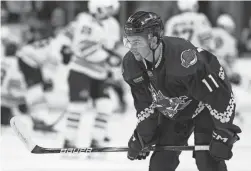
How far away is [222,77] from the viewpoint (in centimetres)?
279

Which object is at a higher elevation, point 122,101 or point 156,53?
point 156,53

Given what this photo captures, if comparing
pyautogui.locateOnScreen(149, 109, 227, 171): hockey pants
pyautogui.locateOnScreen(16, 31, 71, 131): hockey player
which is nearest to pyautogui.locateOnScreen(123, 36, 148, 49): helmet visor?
pyautogui.locateOnScreen(149, 109, 227, 171): hockey pants

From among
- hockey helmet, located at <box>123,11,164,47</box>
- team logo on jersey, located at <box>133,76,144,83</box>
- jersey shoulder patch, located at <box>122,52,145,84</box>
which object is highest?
hockey helmet, located at <box>123,11,164,47</box>

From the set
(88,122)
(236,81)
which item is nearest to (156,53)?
(88,122)

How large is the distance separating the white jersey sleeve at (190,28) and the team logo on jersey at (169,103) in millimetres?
3324

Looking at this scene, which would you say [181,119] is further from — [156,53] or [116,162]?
[116,162]

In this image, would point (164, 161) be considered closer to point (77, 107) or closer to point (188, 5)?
point (77, 107)

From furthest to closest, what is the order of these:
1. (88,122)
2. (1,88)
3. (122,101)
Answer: (122,101) → (1,88) → (88,122)

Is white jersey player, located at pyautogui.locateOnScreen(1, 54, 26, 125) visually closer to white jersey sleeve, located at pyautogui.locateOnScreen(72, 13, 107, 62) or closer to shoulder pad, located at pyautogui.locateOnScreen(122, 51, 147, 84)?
white jersey sleeve, located at pyautogui.locateOnScreen(72, 13, 107, 62)

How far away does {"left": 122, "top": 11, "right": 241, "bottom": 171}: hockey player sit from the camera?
2.76m

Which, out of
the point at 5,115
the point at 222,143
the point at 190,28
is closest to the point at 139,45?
the point at 222,143

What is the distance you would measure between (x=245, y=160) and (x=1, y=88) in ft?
9.06

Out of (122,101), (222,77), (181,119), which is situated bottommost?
(122,101)

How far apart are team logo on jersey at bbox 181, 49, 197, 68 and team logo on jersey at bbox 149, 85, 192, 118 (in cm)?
23
